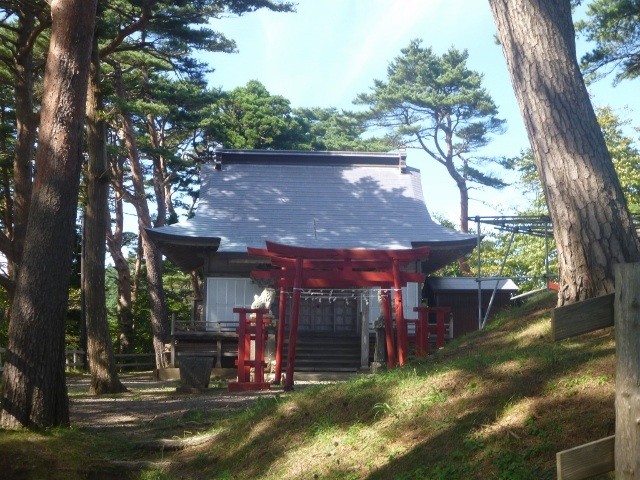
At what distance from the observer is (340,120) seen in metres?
45.6

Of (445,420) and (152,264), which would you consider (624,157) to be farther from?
(445,420)

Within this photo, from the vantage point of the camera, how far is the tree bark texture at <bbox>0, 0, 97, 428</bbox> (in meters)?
9.28

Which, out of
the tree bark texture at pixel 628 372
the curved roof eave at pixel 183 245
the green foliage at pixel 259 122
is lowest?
the tree bark texture at pixel 628 372

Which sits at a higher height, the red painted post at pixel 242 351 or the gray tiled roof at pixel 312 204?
the gray tiled roof at pixel 312 204

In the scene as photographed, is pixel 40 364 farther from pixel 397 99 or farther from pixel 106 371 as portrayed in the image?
pixel 397 99

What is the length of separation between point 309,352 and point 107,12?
1036 cm

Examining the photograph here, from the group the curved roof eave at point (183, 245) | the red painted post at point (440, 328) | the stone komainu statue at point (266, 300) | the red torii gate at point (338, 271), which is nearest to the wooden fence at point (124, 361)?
the curved roof eave at point (183, 245)

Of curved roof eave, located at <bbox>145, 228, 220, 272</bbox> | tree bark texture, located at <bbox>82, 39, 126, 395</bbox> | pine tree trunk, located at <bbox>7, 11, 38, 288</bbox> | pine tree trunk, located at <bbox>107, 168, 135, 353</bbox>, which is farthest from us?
pine tree trunk, located at <bbox>107, 168, 135, 353</bbox>

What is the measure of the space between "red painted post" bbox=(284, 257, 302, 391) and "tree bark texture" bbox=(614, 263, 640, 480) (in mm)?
11184

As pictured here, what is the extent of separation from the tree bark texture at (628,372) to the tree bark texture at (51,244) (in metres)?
6.96

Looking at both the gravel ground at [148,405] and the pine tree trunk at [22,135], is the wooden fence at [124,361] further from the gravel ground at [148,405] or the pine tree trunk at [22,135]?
the gravel ground at [148,405]

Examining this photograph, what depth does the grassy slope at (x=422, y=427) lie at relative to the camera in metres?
5.99

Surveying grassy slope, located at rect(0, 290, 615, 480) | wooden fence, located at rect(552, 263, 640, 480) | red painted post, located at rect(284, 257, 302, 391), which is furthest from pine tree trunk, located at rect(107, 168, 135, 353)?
wooden fence, located at rect(552, 263, 640, 480)

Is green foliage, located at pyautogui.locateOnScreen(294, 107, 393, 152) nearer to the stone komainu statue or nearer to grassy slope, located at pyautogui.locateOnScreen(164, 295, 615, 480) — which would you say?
the stone komainu statue
